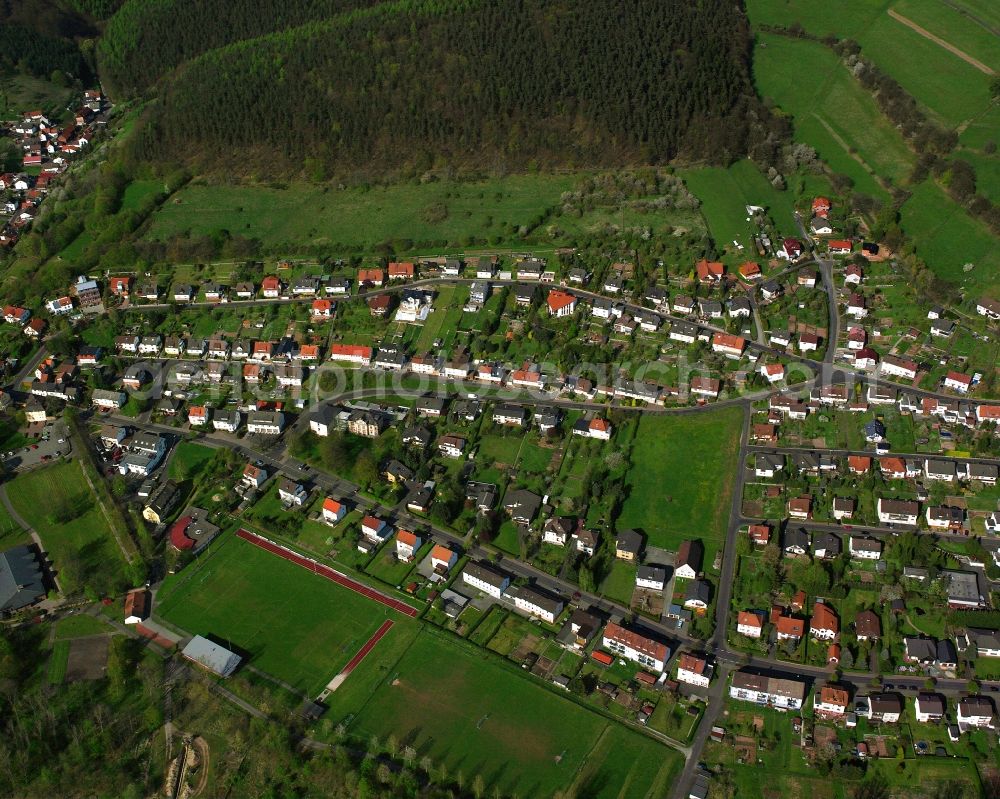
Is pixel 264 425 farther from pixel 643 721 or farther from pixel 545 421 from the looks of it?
pixel 643 721

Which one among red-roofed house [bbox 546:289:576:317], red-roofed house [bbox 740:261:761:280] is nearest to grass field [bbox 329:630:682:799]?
red-roofed house [bbox 546:289:576:317]

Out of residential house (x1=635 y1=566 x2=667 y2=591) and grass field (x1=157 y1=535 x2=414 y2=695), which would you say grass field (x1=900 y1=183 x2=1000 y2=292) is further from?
grass field (x1=157 y1=535 x2=414 y2=695)

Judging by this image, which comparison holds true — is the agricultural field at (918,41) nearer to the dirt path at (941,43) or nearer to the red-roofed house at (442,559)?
the dirt path at (941,43)

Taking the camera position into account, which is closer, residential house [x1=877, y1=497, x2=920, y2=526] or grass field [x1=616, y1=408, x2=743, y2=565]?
residential house [x1=877, y1=497, x2=920, y2=526]

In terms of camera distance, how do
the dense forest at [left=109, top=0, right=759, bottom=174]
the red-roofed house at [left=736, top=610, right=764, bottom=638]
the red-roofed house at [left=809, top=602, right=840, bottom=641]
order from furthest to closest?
1. the dense forest at [left=109, top=0, right=759, bottom=174]
2. the red-roofed house at [left=736, top=610, right=764, bottom=638]
3. the red-roofed house at [left=809, top=602, right=840, bottom=641]

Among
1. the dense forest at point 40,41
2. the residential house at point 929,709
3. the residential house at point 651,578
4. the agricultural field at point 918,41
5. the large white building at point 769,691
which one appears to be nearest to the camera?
the residential house at point 929,709

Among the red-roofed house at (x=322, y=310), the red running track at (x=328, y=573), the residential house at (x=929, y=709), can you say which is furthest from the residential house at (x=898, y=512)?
the red-roofed house at (x=322, y=310)

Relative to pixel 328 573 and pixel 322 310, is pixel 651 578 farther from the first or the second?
pixel 322 310
